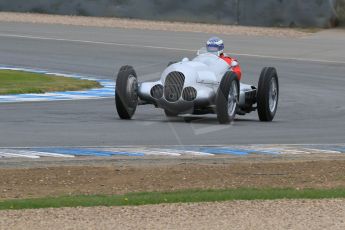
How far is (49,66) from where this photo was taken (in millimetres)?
27141

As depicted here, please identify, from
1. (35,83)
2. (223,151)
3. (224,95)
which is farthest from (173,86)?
(35,83)

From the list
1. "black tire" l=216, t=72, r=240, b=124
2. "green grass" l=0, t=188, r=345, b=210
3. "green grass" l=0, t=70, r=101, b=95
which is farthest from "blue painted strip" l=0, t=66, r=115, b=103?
"green grass" l=0, t=188, r=345, b=210

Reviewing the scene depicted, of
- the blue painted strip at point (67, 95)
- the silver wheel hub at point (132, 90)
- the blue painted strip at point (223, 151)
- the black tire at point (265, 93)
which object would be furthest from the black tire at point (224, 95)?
the blue painted strip at point (67, 95)

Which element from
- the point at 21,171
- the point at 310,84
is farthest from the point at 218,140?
the point at 310,84

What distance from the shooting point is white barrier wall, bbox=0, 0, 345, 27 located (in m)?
34.0

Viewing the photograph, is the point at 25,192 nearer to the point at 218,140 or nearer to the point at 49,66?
the point at 218,140

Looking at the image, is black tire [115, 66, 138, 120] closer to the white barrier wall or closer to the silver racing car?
the silver racing car

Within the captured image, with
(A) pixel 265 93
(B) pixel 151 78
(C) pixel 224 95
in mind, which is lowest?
(B) pixel 151 78

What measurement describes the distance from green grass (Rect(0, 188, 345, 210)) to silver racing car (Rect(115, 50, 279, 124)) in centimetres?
584

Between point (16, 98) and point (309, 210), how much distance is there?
36.8 ft

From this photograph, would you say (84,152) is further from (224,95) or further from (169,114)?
(169,114)

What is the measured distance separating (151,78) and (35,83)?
2.94 meters

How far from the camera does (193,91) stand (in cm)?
1730

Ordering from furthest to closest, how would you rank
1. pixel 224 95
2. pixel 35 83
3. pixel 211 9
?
pixel 211 9 < pixel 35 83 < pixel 224 95
